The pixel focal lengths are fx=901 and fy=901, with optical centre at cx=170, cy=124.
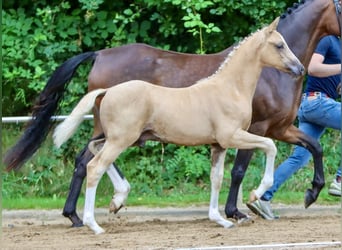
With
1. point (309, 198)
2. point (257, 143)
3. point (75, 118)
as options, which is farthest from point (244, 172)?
point (75, 118)

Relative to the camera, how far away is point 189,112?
7.45 m

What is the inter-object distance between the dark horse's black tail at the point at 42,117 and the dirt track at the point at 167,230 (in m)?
0.63

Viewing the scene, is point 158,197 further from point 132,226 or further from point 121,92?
point 121,92

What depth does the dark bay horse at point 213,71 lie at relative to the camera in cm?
827

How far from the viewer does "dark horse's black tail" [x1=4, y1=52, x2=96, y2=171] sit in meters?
8.39

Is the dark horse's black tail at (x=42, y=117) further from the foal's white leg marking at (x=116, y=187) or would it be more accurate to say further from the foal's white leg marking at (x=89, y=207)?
the foal's white leg marking at (x=89, y=207)

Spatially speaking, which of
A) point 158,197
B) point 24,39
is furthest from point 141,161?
point 24,39

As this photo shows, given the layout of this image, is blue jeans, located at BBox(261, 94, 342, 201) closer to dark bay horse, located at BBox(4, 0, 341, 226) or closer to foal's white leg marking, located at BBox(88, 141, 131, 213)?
dark bay horse, located at BBox(4, 0, 341, 226)

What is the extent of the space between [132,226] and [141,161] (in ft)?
9.63

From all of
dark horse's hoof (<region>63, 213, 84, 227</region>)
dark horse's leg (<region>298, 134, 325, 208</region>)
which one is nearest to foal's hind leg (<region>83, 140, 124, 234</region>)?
dark horse's hoof (<region>63, 213, 84, 227</region>)

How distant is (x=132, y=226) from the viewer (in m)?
8.02

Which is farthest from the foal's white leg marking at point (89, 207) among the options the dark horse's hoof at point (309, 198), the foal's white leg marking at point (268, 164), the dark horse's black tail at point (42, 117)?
the dark horse's hoof at point (309, 198)

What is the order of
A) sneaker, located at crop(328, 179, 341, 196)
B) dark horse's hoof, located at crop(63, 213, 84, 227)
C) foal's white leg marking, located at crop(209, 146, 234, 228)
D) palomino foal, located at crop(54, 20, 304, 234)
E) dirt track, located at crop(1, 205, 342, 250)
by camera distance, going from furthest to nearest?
1. sneaker, located at crop(328, 179, 341, 196)
2. dark horse's hoof, located at crop(63, 213, 84, 227)
3. foal's white leg marking, located at crop(209, 146, 234, 228)
4. palomino foal, located at crop(54, 20, 304, 234)
5. dirt track, located at crop(1, 205, 342, 250)

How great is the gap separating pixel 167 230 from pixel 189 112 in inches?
40.9
